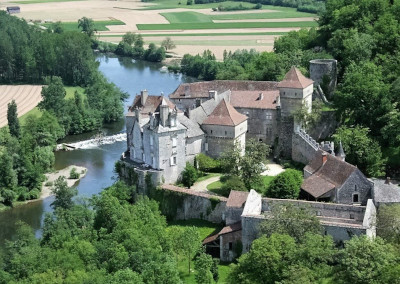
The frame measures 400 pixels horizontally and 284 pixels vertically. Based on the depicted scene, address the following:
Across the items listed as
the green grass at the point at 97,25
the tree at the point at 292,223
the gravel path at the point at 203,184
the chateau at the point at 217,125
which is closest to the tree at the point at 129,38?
the green grass at the point at 97,25

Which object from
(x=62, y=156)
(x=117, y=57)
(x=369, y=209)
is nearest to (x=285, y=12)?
(x=117, y=57)

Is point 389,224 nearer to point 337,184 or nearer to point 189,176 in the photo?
point 337,184

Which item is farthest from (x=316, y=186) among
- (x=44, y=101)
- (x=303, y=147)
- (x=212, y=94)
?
(x=44, y=101)

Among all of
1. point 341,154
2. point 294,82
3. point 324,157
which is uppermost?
point 294,82

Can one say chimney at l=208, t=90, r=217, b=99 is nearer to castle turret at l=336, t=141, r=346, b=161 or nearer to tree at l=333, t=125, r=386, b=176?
tree at l=333, t=125, r=386, b=176

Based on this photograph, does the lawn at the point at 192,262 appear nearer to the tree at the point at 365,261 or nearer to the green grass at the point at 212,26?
the tree at the point at 365,261

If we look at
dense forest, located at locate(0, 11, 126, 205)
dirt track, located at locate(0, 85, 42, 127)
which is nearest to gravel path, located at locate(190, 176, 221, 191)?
dense forest, located at locate(0, 11, 126, 205)
